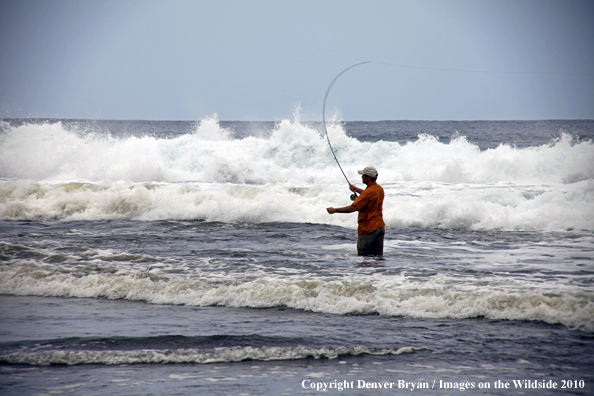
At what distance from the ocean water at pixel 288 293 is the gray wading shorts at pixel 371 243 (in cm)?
14

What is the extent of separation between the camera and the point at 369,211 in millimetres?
6836

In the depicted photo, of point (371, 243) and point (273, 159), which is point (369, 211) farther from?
point (273, 159)

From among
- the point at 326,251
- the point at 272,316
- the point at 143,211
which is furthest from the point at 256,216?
the point at 272,316

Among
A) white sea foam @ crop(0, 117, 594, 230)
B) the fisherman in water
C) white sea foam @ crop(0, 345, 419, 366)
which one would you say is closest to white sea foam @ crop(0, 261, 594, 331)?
the fisherman in water

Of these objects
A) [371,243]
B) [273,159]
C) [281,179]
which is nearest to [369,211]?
[371,243]

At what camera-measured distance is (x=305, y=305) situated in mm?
5395

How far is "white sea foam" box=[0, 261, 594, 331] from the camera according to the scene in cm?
498

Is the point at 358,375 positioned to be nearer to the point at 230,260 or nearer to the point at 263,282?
the point at 263,282

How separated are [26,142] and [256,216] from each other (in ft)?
50.9

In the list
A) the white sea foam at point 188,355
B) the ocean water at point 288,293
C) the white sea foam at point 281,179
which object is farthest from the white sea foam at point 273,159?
the white sea foam at point 188,355

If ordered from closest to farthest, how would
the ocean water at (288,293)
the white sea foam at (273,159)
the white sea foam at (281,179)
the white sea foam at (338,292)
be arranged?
the ocean water at (288,293) < the white sea foam at (338,292) < the white sea foam at (281,179) < the white sea foam at (273,159)

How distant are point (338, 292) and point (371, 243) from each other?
175 cm

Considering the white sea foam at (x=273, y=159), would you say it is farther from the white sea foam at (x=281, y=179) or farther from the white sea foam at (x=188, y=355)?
the white sea foam at (x=188, y=355)

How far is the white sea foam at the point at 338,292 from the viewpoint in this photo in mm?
4984
